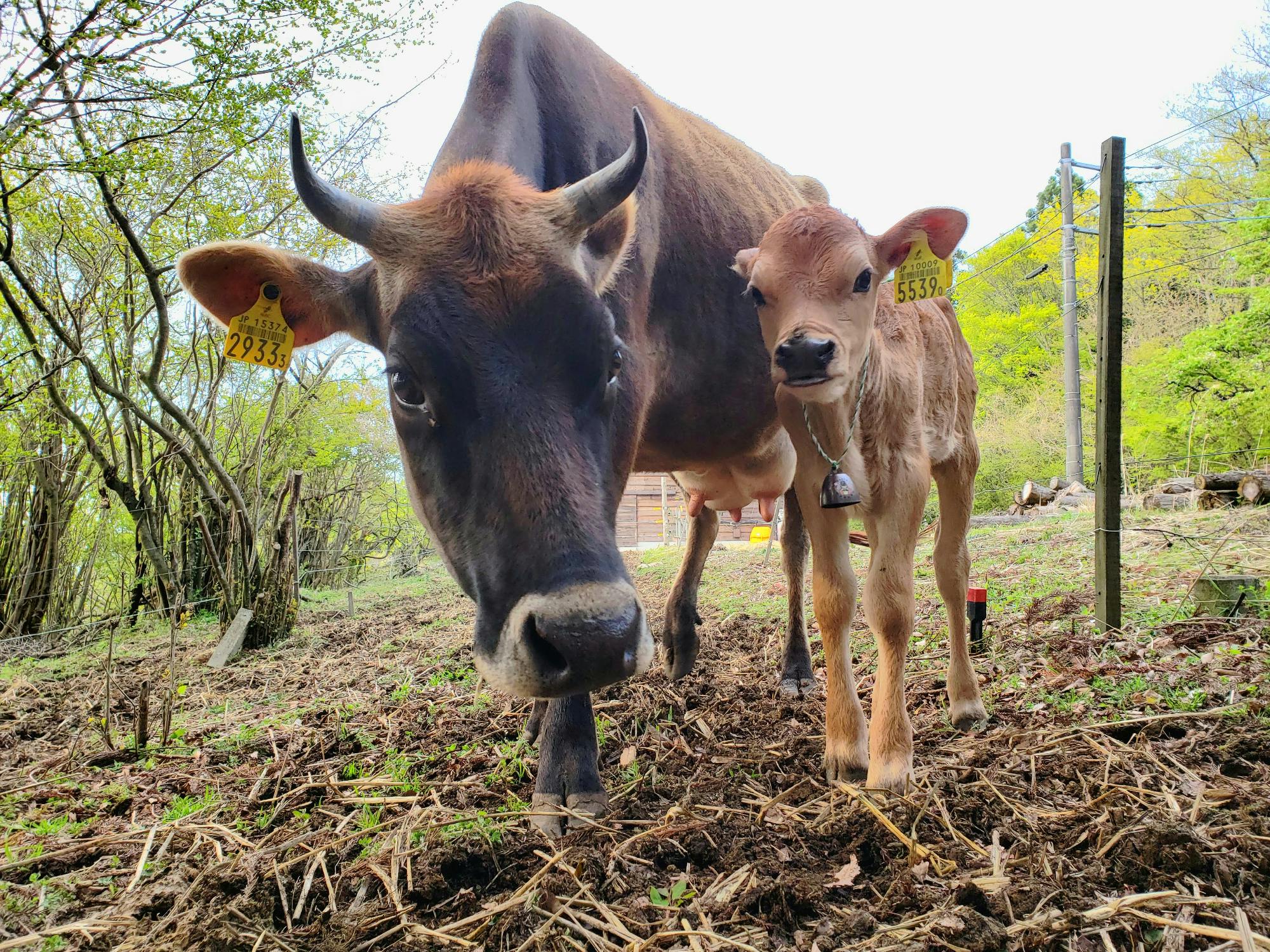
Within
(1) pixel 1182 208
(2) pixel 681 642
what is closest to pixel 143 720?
(2) pixel 681 642

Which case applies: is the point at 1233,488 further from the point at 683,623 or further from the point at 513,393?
the point at 513,393

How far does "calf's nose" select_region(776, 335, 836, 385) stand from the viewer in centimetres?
270

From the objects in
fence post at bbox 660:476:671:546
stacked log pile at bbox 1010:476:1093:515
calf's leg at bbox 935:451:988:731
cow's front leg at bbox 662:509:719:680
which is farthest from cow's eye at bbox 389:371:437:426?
fence post at bbox 660:476:671:546

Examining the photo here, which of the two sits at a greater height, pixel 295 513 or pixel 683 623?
pixel 295 513

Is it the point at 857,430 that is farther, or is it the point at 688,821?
the point at 857,430

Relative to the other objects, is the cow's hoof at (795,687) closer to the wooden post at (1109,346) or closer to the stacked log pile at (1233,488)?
the wooden post at (1109,346)

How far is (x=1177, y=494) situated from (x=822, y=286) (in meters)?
12.5

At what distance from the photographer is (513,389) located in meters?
2.19

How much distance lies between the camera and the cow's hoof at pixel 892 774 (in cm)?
248

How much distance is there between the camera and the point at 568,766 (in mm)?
2697

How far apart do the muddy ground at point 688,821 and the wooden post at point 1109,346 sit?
26.4 inches

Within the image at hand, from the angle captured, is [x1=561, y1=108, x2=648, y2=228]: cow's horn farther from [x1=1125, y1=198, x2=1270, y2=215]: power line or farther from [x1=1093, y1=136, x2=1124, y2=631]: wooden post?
[x1=1125, y1=198, x2=1270, y2=215]: power line

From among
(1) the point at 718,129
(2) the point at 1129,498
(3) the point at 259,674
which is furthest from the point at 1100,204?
(2) the point at 1129,498

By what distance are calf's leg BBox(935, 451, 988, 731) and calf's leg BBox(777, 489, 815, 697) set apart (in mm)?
742
